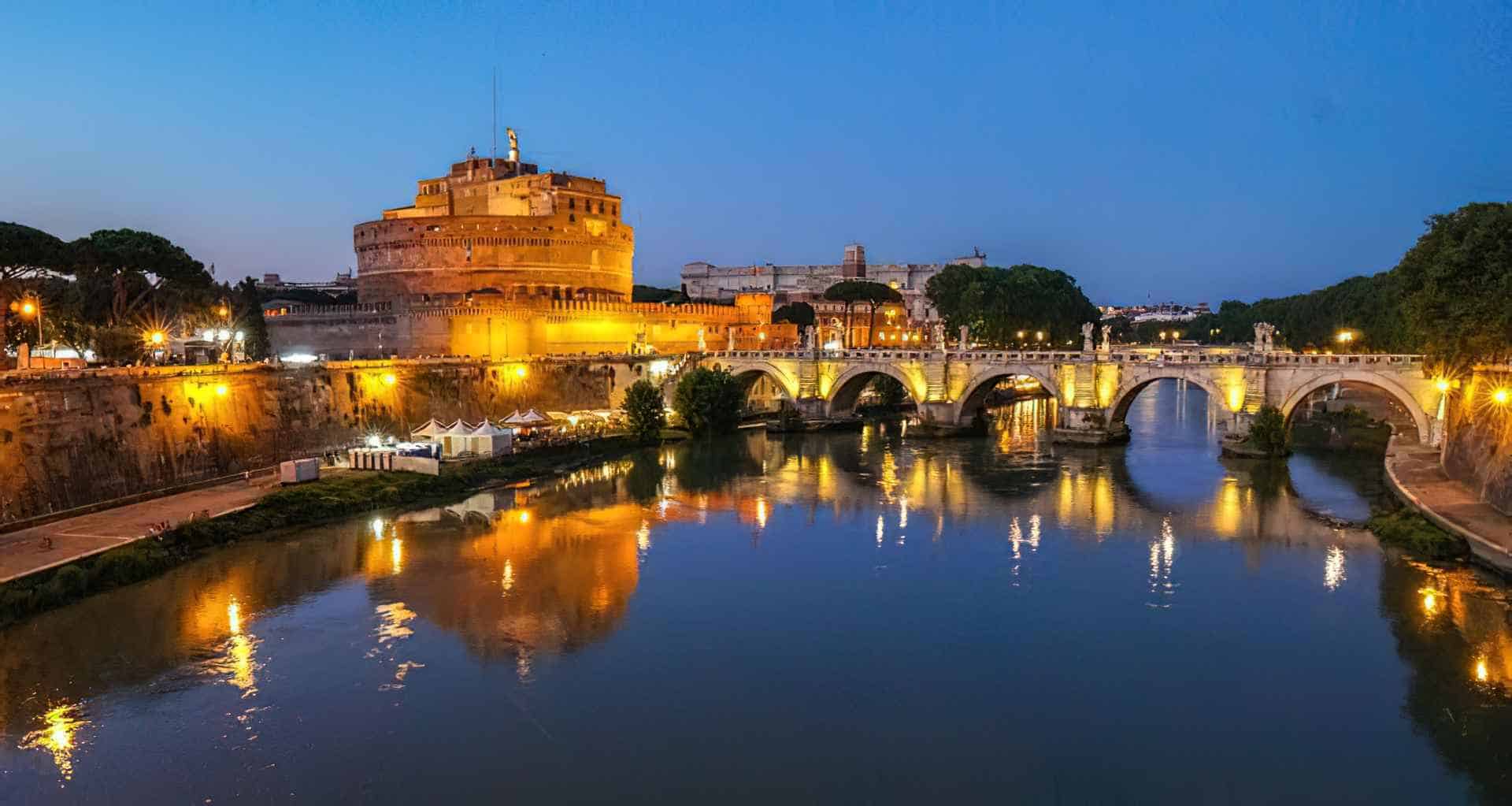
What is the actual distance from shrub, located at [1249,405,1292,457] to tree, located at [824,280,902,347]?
4171cm

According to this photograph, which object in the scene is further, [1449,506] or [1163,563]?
[1449,506]

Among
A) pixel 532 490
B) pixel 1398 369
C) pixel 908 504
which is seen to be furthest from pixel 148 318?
pixel 1398 369

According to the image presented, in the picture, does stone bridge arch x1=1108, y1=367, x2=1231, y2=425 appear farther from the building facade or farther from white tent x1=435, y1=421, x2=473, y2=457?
the building facade

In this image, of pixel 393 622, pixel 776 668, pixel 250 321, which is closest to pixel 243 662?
pixel 393 622

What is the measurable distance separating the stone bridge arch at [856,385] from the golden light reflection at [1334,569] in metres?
24.4

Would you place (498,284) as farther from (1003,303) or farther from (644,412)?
(1003,303)

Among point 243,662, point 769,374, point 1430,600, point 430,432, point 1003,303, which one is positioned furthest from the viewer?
point 1003,303

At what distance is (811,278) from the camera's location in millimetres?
97875

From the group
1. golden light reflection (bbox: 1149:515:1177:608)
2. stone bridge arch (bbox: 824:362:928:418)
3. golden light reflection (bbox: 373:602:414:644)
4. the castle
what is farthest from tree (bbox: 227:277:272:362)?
golden light reflection (bbox: 1149:515:1177:608)

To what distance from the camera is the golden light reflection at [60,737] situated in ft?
44.3

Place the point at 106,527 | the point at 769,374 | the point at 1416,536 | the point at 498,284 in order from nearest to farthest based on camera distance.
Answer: the point at 106,527
the point at 1416,536
the point at 769,374
the point at 498,284

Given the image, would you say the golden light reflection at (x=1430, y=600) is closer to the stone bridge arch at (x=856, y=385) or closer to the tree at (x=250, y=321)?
the stone bridge arch at (x=856, y=385)

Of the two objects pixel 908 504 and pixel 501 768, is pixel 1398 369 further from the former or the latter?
pixel 501 768

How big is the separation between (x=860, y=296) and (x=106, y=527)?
2464 inches
